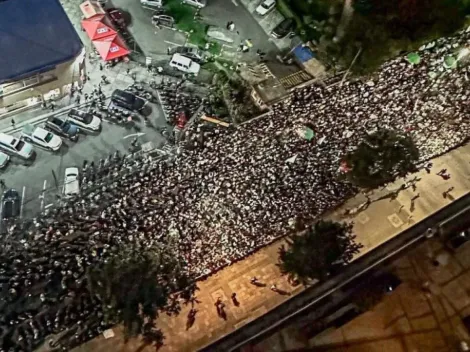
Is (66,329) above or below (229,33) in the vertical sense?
below

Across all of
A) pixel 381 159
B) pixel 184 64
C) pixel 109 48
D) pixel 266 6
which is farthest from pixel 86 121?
pixel 381 159

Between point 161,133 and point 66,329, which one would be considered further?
point 161,133

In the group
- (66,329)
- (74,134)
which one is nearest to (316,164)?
(74,134)

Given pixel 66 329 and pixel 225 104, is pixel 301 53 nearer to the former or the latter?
pixel 225 104

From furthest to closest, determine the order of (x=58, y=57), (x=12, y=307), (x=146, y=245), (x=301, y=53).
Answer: (x=301, y=53) < (x=58, y=57) < (x=146, y=245) < (x=12, y=307)

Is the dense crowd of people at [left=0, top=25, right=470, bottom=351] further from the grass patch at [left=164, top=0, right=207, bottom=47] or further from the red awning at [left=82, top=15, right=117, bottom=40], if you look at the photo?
the red awning at [left=82, top=15, right=117, bottom=40]

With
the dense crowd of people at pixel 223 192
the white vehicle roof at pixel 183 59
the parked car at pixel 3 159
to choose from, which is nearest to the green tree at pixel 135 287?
the dense crowd of people at pixel 223 192

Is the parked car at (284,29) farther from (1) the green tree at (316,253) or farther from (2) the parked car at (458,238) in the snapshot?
(2) the parked car at (458,238)

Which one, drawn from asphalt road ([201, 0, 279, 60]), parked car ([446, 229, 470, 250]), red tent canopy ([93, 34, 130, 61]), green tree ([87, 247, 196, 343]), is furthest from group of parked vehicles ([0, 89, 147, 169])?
parked car ([446, 229, 470, 250])
